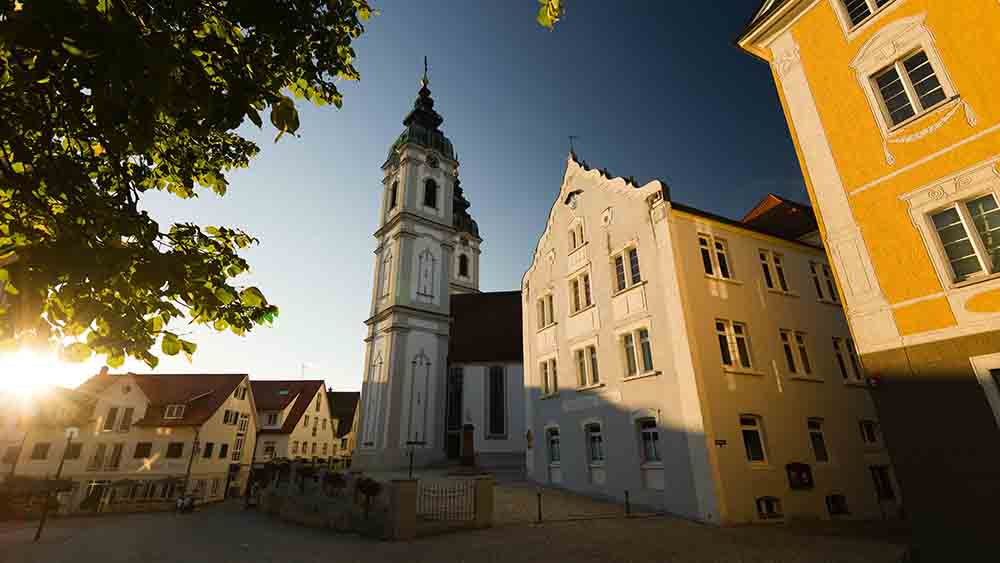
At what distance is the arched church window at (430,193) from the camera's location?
39.6 metres

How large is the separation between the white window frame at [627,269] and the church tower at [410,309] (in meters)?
19.8

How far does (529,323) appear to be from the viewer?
23.9m

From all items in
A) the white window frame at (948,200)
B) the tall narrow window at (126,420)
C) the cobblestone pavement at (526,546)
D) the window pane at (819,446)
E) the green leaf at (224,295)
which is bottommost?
the cobblestone pavement at (526,546)

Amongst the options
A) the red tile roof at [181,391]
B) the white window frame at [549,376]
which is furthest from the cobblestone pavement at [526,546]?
A: the red tile roof at [181,391]

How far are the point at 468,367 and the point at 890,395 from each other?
30.4 m

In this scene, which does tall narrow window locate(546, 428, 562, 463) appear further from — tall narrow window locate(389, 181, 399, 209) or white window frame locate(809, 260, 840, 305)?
tall narrow window locate(389, 181, 399, 209)

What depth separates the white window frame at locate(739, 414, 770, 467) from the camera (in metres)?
13.3

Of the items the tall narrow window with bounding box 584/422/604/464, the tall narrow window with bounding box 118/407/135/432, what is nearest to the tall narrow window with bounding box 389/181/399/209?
the tall narrow window with bounding box 118/407/135/432

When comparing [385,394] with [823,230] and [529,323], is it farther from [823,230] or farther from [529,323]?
[823,230]

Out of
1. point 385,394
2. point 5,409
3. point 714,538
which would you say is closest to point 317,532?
point 714,538

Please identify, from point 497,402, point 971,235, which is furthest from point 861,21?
point 497,402

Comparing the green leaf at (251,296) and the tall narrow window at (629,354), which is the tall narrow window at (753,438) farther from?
the green leaf at (251,296)

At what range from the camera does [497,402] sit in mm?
35375

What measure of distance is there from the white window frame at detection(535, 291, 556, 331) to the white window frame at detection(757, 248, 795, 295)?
29.1ft
